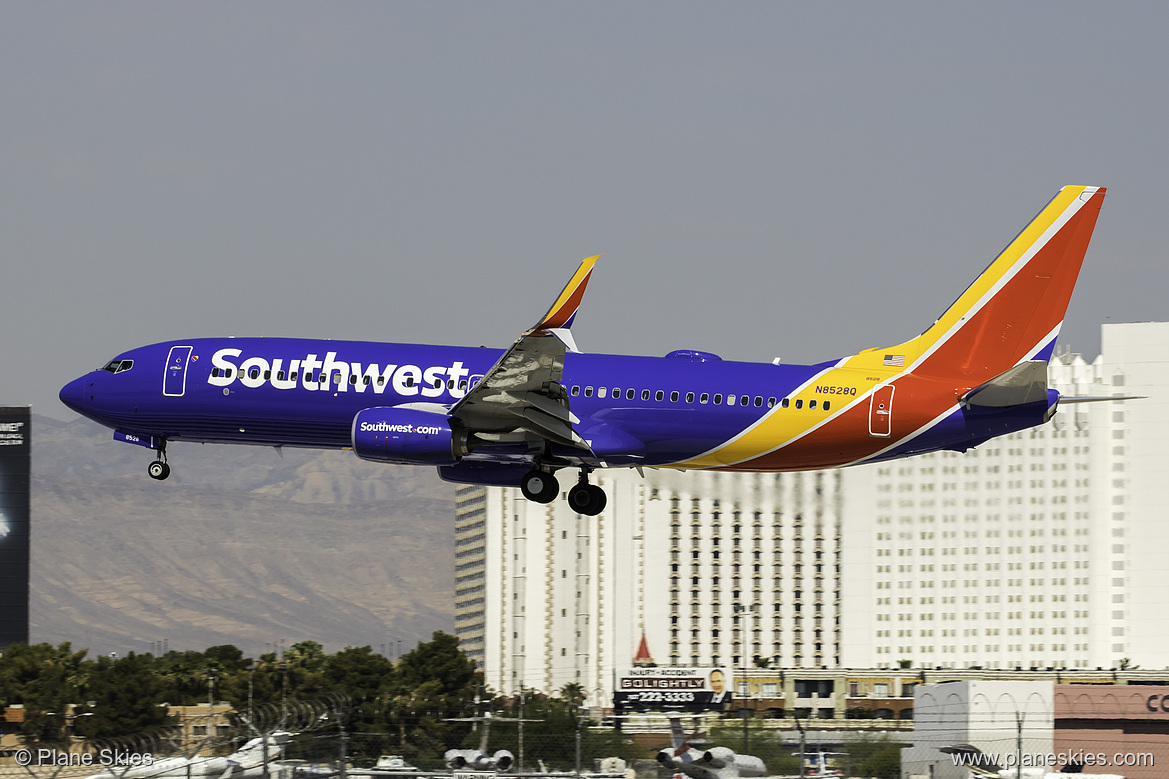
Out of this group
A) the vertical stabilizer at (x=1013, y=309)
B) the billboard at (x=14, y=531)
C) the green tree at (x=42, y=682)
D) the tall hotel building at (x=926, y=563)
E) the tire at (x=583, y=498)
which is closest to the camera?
the vertical stabilizer at (x=1013, y=309)

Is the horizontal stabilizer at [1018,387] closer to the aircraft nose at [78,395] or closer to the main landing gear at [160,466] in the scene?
the main landing gear at [160,466]

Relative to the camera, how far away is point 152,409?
157 ft

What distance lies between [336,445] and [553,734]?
1460 cm

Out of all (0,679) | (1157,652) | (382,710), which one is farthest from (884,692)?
(0,679)

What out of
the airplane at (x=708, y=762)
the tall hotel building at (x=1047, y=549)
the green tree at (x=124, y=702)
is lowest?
the green tree at (x=124, y=702)

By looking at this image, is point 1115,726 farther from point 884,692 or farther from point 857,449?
point 884,692

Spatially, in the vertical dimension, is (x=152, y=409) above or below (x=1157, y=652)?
above

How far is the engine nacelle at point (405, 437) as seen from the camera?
43875 millimetres

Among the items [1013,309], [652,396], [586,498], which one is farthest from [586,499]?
[1013,309]

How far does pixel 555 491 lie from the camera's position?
152 ft

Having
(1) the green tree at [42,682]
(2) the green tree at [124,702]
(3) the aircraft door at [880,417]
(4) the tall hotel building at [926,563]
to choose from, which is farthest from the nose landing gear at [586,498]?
(2) the green tree at [124,702]

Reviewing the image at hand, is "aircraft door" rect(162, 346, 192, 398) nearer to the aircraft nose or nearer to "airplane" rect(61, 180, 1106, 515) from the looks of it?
"airplane" rect(61, 180, 1106, 515)

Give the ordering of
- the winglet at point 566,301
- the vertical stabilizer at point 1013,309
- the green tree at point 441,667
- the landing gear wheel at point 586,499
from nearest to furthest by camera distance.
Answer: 1. the winglet at point 566,301
2. the vertical stabilizer at point 1013,309
3. the landing gear wheel at point 586,499
4. the green tree at point 441,667

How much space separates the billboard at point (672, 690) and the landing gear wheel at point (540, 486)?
7703 centimetres
